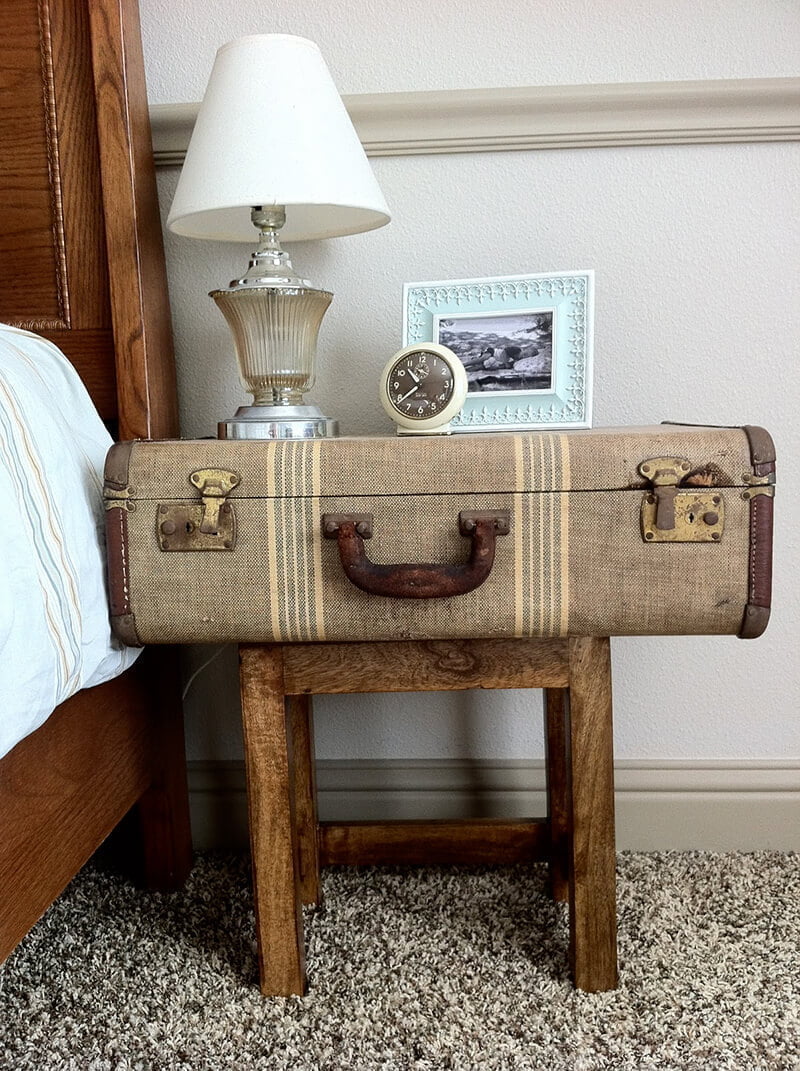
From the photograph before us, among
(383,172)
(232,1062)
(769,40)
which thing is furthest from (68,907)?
(769,40)

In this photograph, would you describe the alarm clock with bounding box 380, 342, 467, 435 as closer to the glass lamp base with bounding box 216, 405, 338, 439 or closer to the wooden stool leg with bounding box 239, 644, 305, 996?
the glass lamp base with bounding box 216, 405, 338, 439

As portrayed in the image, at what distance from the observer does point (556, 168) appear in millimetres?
1230

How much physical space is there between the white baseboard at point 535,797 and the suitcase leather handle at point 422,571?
569 mm

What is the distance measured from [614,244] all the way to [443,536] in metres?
0.60

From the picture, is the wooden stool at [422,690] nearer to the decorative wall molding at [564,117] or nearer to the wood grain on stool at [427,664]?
the wood grain on stool at [427,664]

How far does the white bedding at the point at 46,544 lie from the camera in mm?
690

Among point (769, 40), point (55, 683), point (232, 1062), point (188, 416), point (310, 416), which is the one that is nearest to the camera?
point (55, 683)

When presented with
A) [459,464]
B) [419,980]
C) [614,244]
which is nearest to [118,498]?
[459,464]

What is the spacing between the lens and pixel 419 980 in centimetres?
96

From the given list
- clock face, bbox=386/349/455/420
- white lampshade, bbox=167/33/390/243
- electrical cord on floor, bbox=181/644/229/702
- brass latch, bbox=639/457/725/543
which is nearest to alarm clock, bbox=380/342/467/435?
clock face, bbox=386/349/455/420

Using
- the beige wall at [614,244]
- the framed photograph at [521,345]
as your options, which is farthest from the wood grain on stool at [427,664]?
the beige wall at [614,244]

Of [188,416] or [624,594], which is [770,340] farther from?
[188,416]

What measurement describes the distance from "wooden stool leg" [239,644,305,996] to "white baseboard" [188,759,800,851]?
1.31ft

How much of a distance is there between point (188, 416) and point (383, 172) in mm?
428
